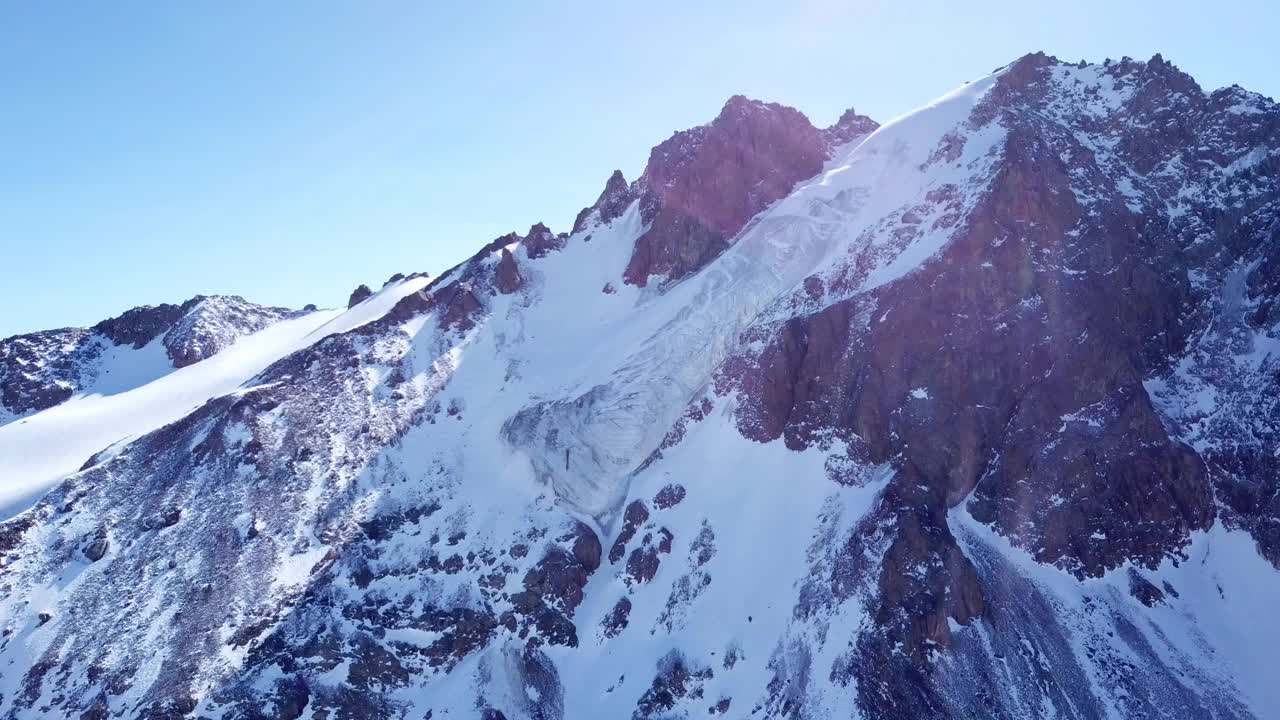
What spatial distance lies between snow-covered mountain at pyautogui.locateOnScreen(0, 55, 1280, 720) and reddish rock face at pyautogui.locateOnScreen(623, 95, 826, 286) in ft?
15.7

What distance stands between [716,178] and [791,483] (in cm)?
4555

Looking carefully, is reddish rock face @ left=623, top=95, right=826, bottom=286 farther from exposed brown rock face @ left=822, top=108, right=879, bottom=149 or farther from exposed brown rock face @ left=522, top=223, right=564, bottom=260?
exposed brown rock face @ left=522, top=223, right=564, bottom=260

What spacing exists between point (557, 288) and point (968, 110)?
5404cm

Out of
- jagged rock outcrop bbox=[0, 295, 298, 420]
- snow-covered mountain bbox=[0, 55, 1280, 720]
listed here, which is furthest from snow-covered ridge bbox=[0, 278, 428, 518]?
jagged rock outcrop bbox=[0, 295, 298, 420]

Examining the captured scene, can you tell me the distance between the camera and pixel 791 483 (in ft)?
210

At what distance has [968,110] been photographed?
88.6 metres

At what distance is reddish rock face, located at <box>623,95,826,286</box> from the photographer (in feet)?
300

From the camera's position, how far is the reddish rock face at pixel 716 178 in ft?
300

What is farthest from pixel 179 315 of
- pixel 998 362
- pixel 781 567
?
pixel 998 362

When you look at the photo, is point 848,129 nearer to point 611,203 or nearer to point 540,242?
point 611,203

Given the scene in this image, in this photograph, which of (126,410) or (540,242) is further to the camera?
(540,242)

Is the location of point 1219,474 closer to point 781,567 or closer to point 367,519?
point 781,567

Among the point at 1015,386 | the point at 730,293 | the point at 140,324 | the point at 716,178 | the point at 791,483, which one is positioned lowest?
the point at 791,483

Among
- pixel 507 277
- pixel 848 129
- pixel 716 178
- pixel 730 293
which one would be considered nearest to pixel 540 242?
pixel 507 277
